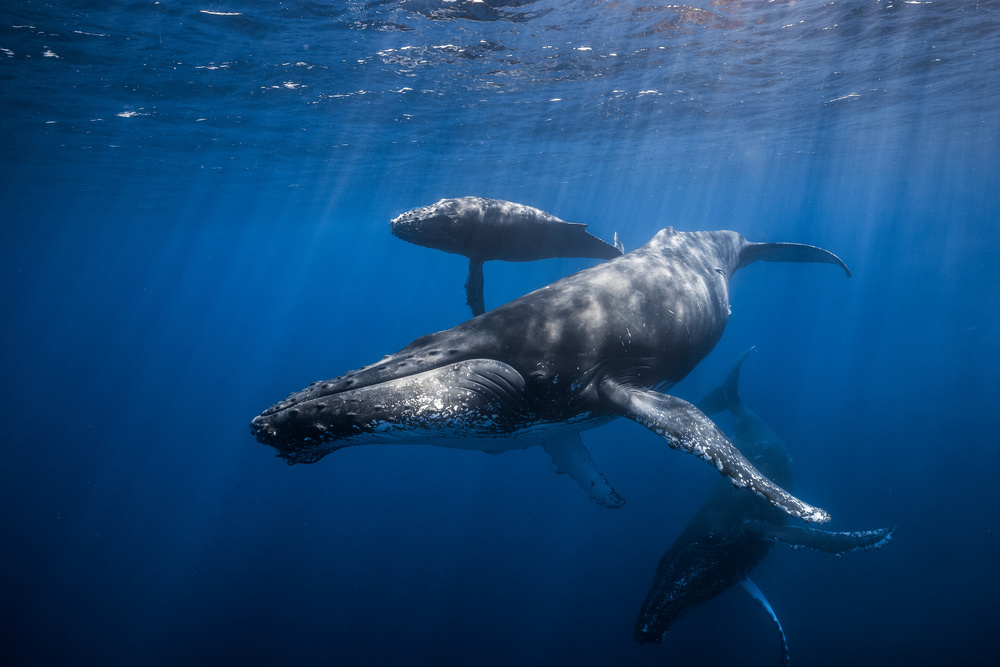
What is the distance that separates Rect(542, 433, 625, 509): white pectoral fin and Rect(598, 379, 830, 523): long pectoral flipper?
135 inches

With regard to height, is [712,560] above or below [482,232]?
below

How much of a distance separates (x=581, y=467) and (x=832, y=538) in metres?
3.76

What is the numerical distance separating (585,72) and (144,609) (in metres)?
29.3

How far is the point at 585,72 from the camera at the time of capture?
1905cm

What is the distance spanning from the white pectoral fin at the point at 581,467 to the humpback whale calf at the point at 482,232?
2.72m

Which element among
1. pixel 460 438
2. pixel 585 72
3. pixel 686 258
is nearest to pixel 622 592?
pixel 686 258

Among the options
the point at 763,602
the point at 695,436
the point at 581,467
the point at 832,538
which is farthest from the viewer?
the point at 763,602

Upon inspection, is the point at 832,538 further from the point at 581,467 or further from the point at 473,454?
the point at 473,454

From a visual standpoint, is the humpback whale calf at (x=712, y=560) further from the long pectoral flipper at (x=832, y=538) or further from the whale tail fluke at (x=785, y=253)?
the whale tail fluke at (x=785, y=253)

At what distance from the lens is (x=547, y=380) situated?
4.71 meters

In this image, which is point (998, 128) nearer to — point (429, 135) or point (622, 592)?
point (429, 135)

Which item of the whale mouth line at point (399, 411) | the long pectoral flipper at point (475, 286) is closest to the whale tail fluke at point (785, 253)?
the long pectoral flipper at point (475, 286)

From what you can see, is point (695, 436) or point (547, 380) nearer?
point (695, 436)

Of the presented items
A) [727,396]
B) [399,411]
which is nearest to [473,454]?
[727,396]
